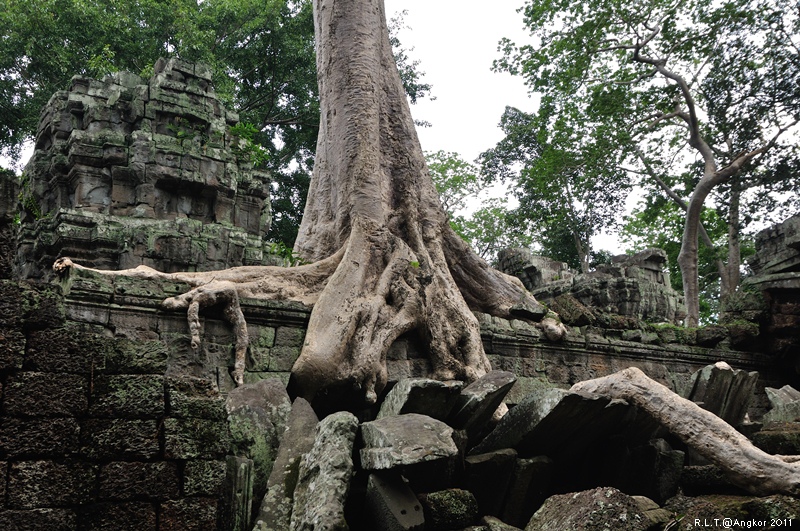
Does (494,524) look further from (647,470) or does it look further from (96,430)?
(96,430)

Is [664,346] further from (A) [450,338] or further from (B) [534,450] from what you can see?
(B) [534,450]

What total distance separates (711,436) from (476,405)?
1459 millimetres

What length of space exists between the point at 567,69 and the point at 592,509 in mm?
14039

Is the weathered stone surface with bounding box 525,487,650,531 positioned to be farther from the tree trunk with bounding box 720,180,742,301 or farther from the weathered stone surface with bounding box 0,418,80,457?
the tree trunk with bounding box 720,180,742,301

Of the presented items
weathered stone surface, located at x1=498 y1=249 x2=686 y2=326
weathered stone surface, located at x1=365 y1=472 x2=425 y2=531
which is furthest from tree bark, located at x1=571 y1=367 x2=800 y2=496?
weathered stone surface, located at x1=498 y1=249 x2=686 y2=326

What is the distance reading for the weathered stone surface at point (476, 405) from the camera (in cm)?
439

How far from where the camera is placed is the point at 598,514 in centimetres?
318

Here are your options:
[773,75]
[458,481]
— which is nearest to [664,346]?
[458,481]

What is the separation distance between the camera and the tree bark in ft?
13.4

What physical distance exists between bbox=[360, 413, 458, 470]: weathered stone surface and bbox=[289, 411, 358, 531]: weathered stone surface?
4.0 inches

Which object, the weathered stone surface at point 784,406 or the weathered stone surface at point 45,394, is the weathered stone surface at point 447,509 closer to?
the weathered stone surface at point 45,394

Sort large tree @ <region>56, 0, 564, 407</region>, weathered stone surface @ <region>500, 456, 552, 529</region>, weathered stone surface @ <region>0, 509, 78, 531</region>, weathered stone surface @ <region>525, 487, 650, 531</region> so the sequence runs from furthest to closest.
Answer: large tree @ <region>56, 0, 564, 407</region>, weathered stone surface @ <region>500, 456, 552, 529</region>, weathered stone surface @ <region>525, 487, 650, 531</region>, weathered stone surface @ <region>0, 509, 78, 531</region>

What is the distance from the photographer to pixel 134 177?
9.91 metres

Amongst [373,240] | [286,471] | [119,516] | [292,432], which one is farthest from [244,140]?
[119,516]
